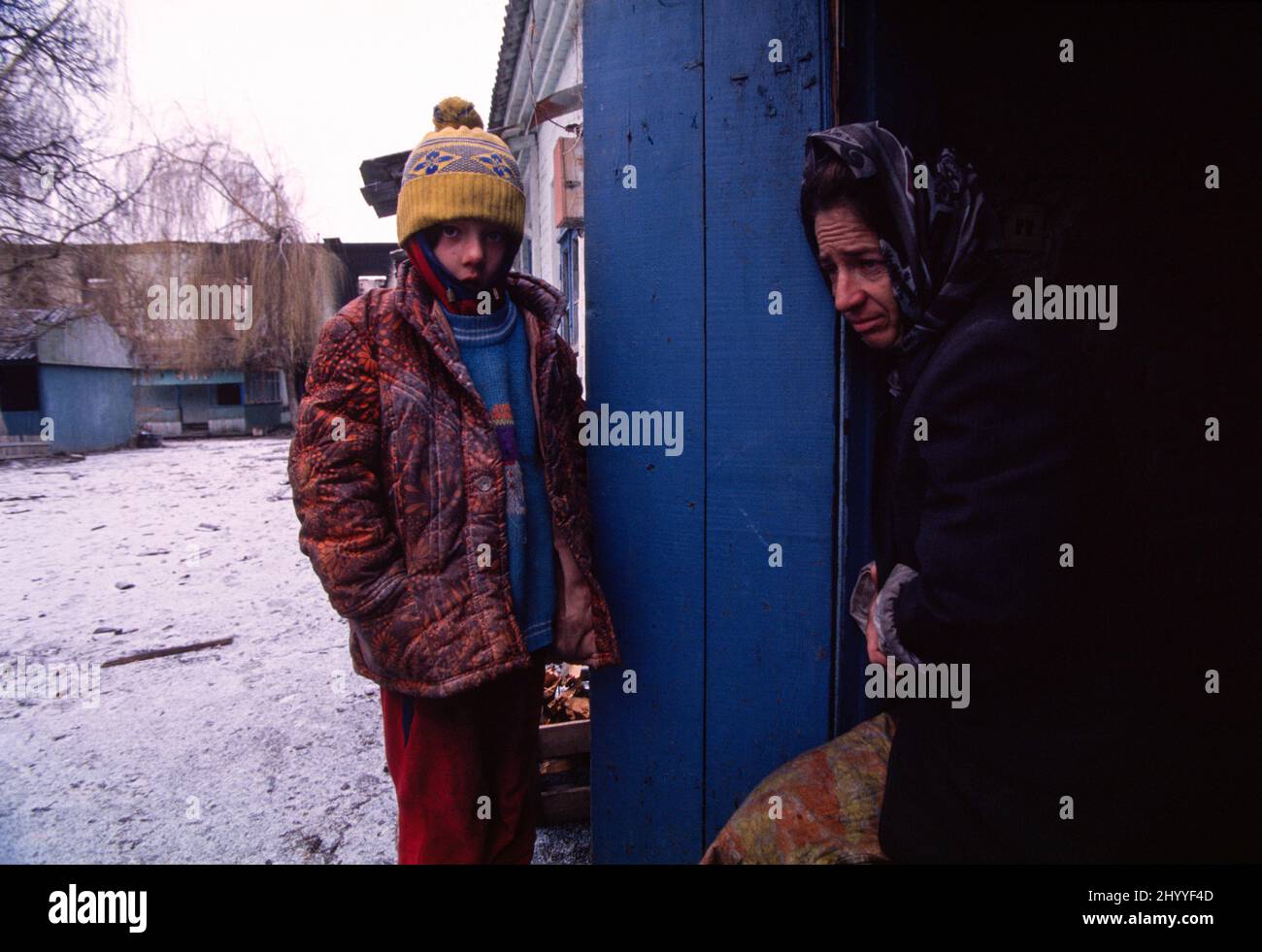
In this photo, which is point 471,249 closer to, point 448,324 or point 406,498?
point 448,324

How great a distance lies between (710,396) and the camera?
Answer: 1.78 m

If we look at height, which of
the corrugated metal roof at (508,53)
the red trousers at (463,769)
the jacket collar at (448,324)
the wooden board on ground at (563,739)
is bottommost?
the wooden board on ground at (563,739)

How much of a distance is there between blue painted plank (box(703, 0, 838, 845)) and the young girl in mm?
410

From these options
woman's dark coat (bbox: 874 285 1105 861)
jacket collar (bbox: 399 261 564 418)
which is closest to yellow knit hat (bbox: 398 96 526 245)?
jacket collar (bbox: 399 261 564 418)

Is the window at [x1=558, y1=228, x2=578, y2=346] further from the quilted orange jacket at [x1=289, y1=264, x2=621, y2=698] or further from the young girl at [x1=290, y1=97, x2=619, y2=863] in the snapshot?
the quilted orange jacket at [x1=289, y1=264, x2=621, y2=698]

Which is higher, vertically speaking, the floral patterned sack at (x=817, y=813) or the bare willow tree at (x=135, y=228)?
the bare willow tree at (x=135, y=228)

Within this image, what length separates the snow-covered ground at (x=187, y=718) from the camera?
7.71 ft

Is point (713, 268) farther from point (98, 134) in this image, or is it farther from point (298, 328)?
point (298, 328)

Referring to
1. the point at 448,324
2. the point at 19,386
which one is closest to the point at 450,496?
the point at 448,324

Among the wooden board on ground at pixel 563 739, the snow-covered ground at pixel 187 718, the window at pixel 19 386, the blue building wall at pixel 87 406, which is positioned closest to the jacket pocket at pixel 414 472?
the wooden board on ground at pixel 563 739

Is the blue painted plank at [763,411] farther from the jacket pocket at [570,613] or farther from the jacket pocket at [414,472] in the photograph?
the jacket pocket at [414,472]

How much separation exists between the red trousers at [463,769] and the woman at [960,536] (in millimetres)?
673
